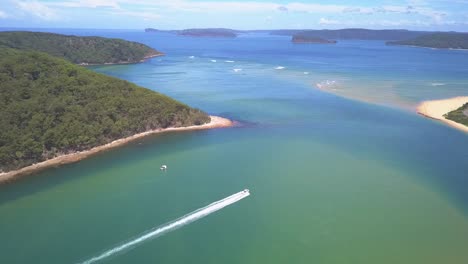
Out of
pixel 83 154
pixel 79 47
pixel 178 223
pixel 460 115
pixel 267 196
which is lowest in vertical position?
pixel 267 196

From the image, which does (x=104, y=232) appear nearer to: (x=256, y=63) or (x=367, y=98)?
(x=367, y=98)

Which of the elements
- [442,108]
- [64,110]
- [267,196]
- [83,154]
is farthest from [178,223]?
[442,108]

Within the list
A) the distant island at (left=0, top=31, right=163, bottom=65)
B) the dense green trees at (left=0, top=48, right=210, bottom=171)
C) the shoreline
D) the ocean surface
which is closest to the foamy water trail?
the ocean surface

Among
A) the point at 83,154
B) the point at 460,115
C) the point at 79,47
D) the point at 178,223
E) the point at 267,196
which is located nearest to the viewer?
the point at 178,223

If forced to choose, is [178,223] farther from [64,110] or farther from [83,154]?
[64,110]

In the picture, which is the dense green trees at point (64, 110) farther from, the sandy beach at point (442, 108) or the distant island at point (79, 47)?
the distant island at point (79, 47)

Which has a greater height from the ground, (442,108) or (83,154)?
(442,108)

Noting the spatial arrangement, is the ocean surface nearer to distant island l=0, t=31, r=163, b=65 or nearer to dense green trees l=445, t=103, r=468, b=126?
dense green trees l=445, t=103, r=468, b=126
